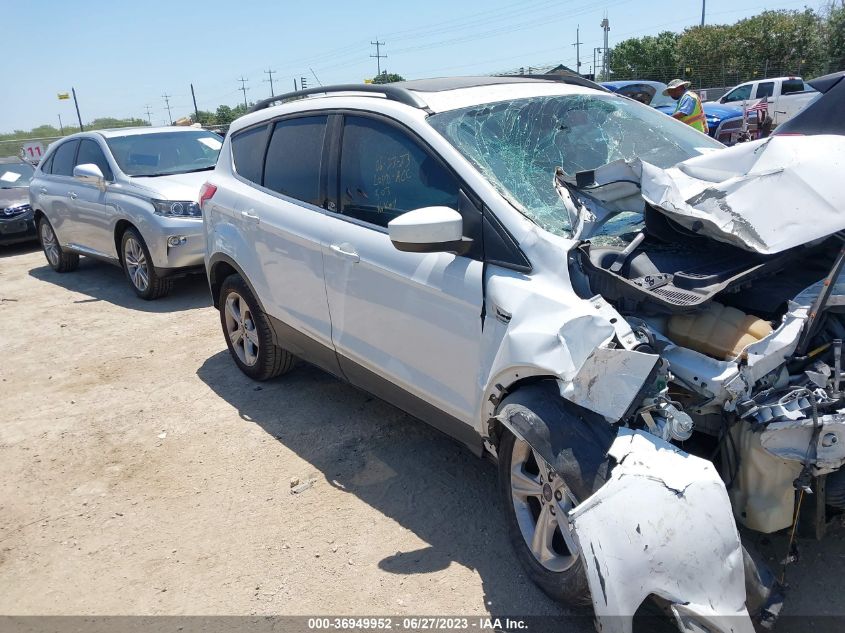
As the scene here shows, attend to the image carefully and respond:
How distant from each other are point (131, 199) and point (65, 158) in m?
2.18

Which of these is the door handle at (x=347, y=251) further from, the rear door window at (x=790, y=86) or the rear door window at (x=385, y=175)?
the rear door window at (x=790, y=86)

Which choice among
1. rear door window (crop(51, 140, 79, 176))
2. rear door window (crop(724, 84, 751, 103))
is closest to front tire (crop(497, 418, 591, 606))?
rear door window (crop(51, 140, 79, 176))

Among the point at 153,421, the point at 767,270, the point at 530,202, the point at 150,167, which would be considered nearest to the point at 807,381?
the point at 767,270

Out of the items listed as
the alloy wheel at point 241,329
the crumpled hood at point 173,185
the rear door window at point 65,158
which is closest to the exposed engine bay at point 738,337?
the alloy wheel at point 241,329

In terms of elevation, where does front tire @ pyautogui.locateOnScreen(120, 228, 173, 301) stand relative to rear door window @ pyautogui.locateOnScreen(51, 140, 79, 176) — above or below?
below

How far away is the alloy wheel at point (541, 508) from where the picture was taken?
2523mm

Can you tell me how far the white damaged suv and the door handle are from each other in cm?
1

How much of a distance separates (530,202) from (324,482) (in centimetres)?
190

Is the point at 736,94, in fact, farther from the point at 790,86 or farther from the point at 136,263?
the point at 136,263

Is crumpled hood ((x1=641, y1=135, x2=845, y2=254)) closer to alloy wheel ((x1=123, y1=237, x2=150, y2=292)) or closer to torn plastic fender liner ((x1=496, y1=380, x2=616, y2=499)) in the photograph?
torn plastic fender liner ((x1=496, y1=380, x2=616, y2=499))

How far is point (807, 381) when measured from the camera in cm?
214

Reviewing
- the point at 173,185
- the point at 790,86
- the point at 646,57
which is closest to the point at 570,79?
the point at 173,185

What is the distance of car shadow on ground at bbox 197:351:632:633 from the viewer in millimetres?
2830

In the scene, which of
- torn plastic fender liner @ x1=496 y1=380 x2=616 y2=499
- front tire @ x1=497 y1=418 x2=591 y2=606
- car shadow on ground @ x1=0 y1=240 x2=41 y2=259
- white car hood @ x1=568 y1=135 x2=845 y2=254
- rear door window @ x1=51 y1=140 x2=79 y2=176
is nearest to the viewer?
torn plastic fender liner @ x1=496 y1=380 x2=616 y2=499
